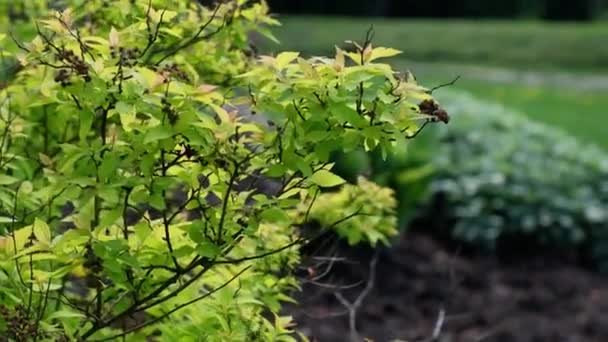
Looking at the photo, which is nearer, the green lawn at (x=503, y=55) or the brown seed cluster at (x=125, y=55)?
the brown seed cluster at (x=125, y=55)

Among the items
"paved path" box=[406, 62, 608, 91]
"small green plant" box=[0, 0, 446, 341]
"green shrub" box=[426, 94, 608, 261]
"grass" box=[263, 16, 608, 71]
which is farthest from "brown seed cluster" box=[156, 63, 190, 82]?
"grass" box=[263, 16, 608, 71]

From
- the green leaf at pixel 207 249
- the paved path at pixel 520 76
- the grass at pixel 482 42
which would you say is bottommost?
the grass at pixel 482 42

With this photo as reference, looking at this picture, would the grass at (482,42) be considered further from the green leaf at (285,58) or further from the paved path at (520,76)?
the green leaf at (285,58)

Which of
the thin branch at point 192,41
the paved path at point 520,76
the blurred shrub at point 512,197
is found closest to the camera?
the thin branch at point 192,41

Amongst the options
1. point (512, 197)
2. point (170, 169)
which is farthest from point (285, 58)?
point (512, 197)

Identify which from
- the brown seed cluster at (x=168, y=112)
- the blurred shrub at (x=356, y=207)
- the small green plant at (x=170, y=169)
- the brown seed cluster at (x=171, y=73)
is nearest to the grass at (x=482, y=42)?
the blurred shrub at (x=356, y=207)

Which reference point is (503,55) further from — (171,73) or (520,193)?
(171,73)

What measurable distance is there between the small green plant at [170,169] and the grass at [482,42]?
70.4ft

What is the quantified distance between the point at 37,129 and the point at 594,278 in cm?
573

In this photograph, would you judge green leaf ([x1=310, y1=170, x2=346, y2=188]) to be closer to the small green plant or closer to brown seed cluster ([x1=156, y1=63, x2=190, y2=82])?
the small green plant

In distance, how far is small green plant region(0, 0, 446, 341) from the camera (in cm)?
231

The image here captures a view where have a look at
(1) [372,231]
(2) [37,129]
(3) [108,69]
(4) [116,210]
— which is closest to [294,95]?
(3) [108,69]

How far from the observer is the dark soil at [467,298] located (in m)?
7.14

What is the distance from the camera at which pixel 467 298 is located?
7.84 meters
